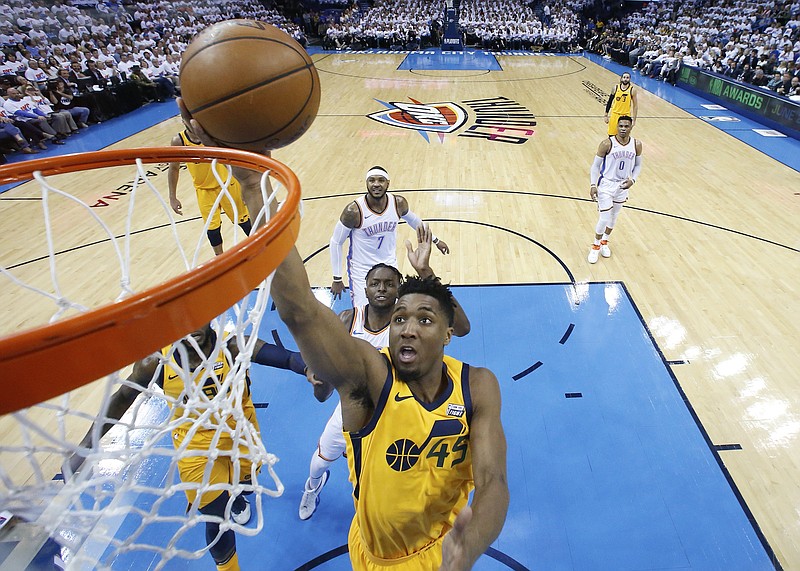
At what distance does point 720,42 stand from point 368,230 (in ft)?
61.0

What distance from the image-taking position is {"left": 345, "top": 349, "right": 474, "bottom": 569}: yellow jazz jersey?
5.78ft

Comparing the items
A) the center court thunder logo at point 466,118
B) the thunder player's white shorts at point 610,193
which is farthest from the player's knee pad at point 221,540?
the center court thunder logo at point 466,118

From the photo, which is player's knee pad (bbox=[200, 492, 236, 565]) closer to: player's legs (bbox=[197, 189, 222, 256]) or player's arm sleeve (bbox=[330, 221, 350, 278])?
player's arm sleeve (bbox=[330, 221, 350, 278])

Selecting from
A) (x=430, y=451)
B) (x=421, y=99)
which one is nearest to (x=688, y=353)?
(x=430, y=451)

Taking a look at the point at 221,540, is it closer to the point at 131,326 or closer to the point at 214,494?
the point at 214,494

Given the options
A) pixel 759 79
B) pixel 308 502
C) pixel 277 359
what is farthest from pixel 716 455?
pixel 759 79

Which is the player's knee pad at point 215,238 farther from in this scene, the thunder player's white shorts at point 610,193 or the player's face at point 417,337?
the thunder player's white shorts at point 610,193

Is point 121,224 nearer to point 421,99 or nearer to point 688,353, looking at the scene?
point 688,353

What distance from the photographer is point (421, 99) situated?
13297mm

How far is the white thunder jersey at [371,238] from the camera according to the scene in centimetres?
394

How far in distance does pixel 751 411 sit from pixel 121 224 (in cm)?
703

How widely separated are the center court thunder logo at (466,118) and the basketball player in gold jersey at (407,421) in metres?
8.84

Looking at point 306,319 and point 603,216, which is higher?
point 306,319

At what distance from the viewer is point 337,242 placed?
4.03m
